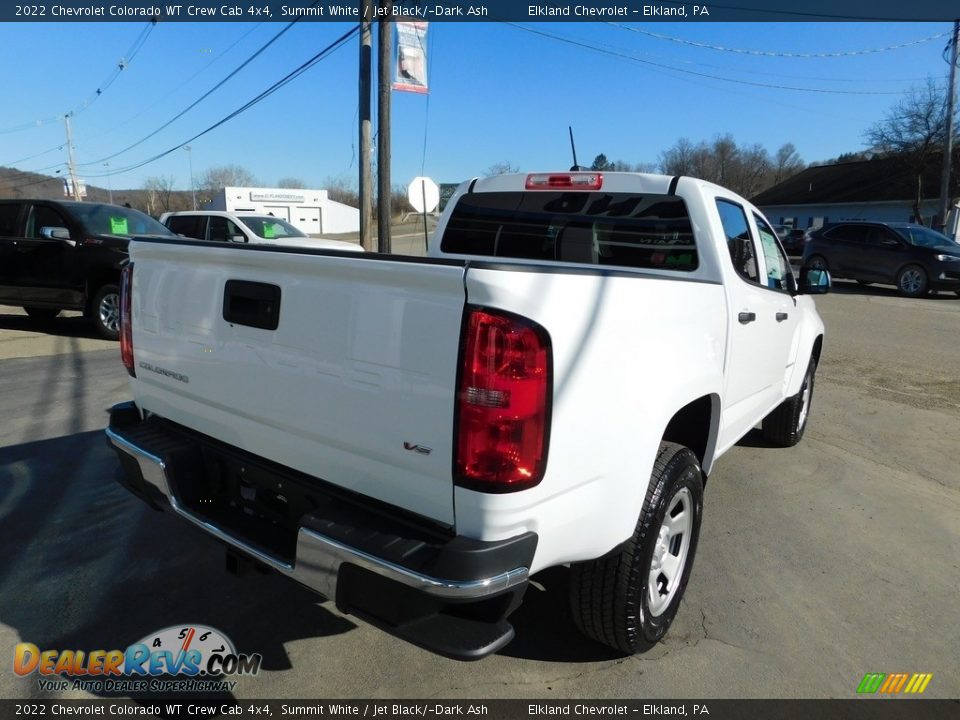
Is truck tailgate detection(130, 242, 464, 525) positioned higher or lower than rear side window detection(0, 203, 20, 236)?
lower

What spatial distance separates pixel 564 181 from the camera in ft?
12.6

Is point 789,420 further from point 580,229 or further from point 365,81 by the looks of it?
point 365,81

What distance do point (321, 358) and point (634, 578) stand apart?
140 centimetres

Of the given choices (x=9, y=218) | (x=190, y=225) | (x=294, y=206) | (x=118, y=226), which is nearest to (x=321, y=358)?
(x=118, y=226)

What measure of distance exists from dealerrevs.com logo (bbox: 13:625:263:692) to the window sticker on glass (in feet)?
25.9

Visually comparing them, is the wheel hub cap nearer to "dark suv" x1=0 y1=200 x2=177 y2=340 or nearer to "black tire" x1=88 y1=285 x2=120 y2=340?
"dark suv" x1=0 y1=200 x2=177 y2=340

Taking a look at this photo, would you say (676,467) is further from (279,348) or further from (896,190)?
(896,190)

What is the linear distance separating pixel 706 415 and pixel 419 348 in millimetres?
1714

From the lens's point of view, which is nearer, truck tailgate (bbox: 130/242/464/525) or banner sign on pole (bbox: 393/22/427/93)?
truck tailgate (bbox: 130/242/464/525)

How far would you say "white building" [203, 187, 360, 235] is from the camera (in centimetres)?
6241

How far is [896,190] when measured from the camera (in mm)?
39625

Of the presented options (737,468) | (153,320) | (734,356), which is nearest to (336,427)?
(153,320)

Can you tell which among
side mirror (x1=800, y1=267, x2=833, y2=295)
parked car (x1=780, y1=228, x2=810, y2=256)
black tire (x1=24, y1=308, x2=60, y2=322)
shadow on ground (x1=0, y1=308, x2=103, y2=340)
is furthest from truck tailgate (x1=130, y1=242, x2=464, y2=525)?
parked car (x1=780, y1=228, x2=810, y2=256)

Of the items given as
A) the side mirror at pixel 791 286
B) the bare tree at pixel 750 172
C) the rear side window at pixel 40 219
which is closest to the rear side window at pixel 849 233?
the side mirror at pixel 791 286
